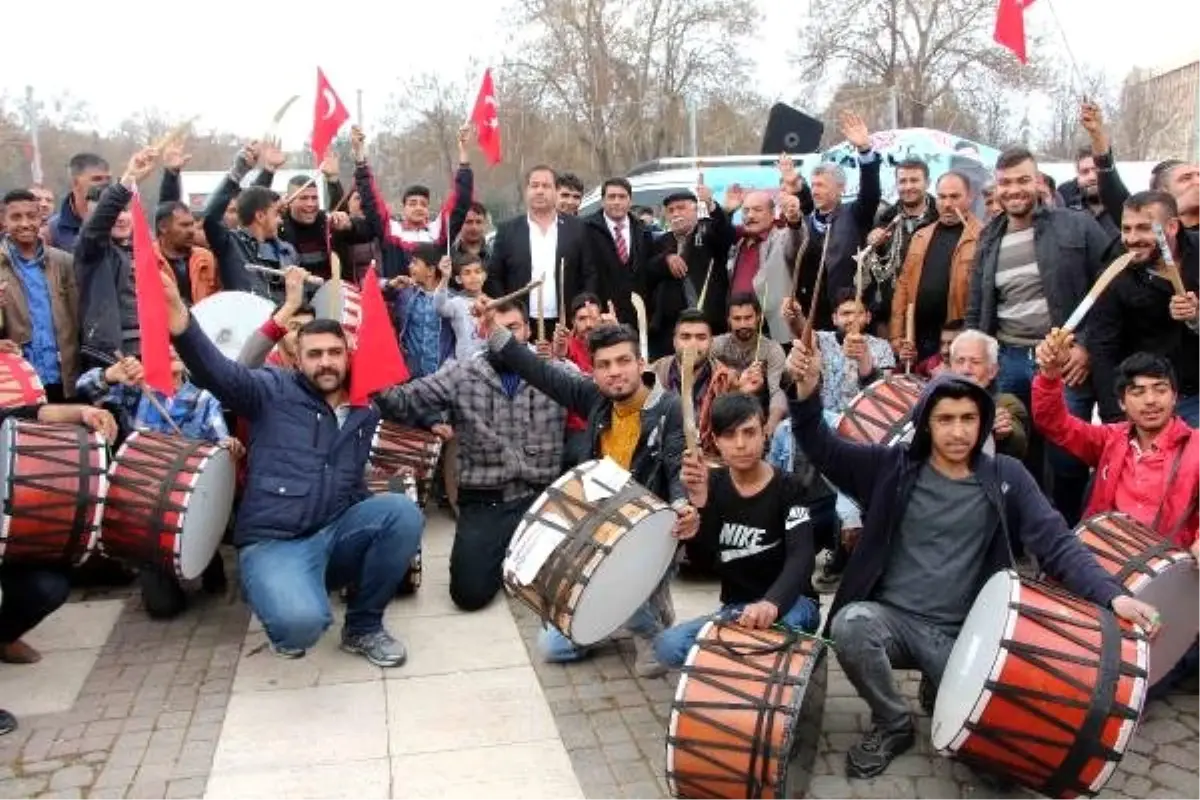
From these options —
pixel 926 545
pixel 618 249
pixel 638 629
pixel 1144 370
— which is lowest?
pixel 638 629

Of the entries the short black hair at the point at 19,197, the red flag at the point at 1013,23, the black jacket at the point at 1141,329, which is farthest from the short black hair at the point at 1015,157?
the short black hair at the point at 19,197

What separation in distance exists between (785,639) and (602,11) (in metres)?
43.8

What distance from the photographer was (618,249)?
7590 millimetres

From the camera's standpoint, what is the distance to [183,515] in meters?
4.44

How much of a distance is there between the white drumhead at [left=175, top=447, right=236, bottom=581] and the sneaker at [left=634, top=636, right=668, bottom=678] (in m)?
1.89

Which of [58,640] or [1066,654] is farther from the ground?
[1066,654]

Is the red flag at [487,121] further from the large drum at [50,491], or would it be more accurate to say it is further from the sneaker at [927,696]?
the sneaker at [927,696]

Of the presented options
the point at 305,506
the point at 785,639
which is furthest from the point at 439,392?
the point at 785,639

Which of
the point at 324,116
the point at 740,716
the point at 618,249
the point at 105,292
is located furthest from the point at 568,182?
the point at 740,716

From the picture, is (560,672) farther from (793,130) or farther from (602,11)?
(602,11)

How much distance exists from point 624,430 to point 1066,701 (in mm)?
2260

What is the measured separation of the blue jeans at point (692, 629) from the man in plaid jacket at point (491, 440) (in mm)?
1425

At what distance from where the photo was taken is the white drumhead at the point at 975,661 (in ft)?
10.4

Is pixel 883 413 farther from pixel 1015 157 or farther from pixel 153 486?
pixel 153 486
